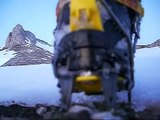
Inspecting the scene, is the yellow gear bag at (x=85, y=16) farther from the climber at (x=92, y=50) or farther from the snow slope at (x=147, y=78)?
the snow slope at (x=147, y=78)

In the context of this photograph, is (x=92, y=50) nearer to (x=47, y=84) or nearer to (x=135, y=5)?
(x=135, y=5)

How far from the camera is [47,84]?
8203 millimetres

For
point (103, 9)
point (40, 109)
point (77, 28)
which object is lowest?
point (40, 109)

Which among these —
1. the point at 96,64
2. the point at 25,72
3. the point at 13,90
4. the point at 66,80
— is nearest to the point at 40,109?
the point at 66,80

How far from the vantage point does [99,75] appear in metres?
4.02

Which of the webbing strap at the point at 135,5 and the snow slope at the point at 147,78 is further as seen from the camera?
the snow slope at the point at 147,78

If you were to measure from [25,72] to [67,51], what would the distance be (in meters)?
6.52

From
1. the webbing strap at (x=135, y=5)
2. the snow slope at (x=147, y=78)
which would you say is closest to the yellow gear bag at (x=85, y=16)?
the webbing strap at (x=135, y=5)

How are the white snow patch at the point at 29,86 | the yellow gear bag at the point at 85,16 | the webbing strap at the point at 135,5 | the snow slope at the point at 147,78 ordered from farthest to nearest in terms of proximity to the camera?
the white snow patch at the point at 29,86 → the snow slope at the point at 147,78 → the webbing strap at the point at 135,5 → the yellow gear bag at the point at 85,16

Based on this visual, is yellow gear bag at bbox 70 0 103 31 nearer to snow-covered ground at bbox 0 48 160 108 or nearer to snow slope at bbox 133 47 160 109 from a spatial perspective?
snow-covered ground at bbox 0 48 160 108

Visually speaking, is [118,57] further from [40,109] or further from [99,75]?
[40,109]

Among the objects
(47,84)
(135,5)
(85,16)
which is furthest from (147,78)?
(85,16)

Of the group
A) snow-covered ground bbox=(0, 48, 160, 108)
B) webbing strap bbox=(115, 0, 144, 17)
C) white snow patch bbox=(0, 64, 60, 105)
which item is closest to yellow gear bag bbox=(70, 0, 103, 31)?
webbing strap bbox=(115, 0, 144, 17)

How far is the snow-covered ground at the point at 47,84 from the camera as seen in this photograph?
664 centimetres
